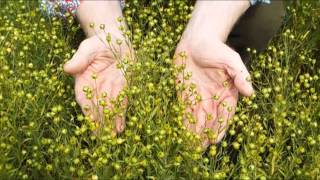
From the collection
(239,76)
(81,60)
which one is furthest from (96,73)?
(239,76)

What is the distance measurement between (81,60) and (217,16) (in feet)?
2.02

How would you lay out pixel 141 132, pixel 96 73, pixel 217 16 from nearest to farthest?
pixel 141 132, pixel 96 73, pixel 217 16

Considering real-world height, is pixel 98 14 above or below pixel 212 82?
above

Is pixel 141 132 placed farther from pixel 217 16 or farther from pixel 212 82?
pixel 217 16

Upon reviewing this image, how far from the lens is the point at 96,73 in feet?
7.22

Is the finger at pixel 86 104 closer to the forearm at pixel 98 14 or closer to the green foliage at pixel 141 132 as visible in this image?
the green foliage at pixel 141 132

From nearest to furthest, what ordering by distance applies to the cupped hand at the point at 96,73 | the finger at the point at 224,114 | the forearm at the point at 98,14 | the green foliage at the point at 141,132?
the green foliage at the point at 141,132, the finger at the point at 224,114, the cupped hand at the point at 96,73, the forearm at the point at 98,14

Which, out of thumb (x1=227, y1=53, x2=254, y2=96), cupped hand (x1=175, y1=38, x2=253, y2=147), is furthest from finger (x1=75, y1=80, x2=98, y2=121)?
thumb (x1=227, y1=53, x2=254, y2=96)

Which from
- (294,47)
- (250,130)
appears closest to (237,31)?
(294,47)

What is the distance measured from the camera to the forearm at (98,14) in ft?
8.06

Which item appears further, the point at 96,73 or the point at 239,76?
the point at 96,73

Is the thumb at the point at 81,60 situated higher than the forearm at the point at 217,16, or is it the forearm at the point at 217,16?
the forearm at the point at 217,16

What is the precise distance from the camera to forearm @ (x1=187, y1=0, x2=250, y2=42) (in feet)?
7.73

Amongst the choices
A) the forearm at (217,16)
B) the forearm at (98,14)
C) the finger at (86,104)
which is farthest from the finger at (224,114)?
the forearm at (98,14)
